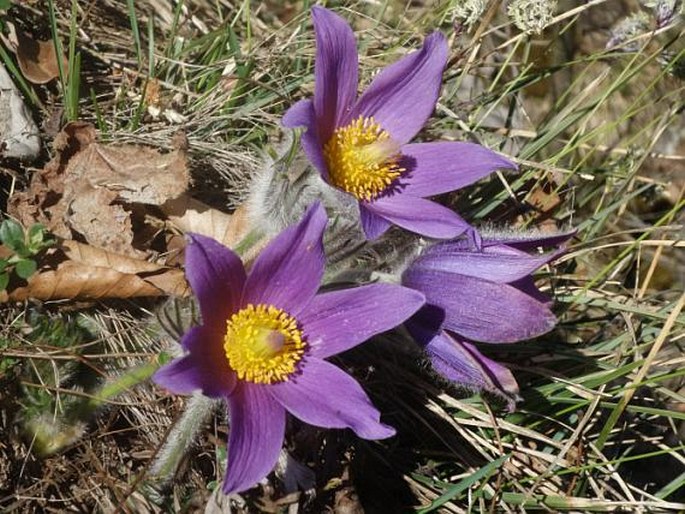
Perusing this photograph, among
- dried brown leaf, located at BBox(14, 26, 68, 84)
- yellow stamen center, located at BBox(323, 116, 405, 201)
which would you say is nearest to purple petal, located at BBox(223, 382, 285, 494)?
yellow stamen center, located at BBox(323, 116, 405, 201)

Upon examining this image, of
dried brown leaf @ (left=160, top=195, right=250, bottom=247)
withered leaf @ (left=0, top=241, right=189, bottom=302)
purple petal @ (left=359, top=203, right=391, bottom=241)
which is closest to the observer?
purple petal @ (left=359, top=203, right=391, bottom=241)

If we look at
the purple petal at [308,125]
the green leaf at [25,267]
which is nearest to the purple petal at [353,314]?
the purple petal at [308,125]

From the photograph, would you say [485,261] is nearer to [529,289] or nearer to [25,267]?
[529,289]

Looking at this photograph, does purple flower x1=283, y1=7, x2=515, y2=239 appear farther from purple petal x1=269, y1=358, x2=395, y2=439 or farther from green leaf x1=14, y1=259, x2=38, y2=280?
green leaf x1=14, y1=259, x2=38, y2=280

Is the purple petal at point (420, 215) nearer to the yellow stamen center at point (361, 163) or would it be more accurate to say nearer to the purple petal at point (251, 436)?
the yellow stamen center at point (361, 163)

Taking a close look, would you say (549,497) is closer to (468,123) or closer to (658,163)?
(468,123)

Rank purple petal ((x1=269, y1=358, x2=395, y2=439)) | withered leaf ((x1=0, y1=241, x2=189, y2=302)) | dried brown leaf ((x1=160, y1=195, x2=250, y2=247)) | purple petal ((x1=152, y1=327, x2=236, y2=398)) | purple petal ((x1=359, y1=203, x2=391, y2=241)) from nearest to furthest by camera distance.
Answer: purple petal ((x1=152, y1=327, x2=236, y2=398)), purple petal ((x1=269, y1=358, x2=395, y2=439)), purple petal ((x1=359, y1=203, x2=391, y2=241)), withered leaf ((x1=0, y1=241, x2=189, y2=302)), dried brown leaf ((x1=160, y1=195, x2=250, y2=247))
